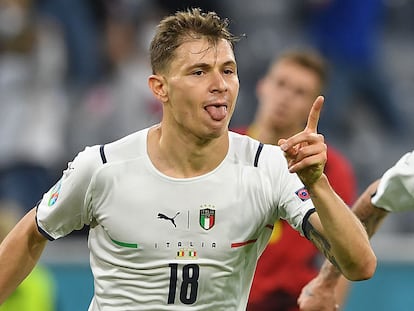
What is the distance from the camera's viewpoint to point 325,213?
4.34m

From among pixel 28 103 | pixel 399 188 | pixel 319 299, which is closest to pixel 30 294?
pixel 28 103

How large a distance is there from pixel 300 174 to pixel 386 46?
22.4 feet

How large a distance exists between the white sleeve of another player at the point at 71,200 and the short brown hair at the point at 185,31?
0.48m

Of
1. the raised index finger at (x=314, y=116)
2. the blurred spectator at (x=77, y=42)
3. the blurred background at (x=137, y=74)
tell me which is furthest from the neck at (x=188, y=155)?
the blurred spectator at (x=77, y=42)

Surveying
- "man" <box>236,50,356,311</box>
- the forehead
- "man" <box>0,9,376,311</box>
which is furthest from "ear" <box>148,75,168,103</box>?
"man" <box>236,50,356,311</box>

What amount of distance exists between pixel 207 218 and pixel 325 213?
0.55 m

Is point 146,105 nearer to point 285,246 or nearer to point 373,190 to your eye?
point 285,246

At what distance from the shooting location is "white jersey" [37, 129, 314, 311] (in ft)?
15.3

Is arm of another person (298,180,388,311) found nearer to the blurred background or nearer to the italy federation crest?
the italy federation crest

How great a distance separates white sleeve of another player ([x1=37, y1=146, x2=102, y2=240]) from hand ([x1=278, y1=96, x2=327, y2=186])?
34.6 inches

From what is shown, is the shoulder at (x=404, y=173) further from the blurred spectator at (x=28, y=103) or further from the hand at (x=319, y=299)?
the blurred spectator at (x=28, y=103)

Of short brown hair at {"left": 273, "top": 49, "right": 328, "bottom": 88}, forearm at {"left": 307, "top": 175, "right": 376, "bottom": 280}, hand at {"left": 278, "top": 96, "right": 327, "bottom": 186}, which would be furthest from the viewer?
short brown hair at {"left": 273, "top": 49, "right": 328, "bottom": 88}

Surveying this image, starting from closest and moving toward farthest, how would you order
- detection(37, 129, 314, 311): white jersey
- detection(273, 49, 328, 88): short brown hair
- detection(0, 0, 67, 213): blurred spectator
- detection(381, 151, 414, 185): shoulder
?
detection(37, 129, 314, 311): white jersey, detection(381, 151, 414, 185): shoulder, detection(273, 49, 328, 88): short brown hair, detection(0, 0, 67, 213): blurred spectator

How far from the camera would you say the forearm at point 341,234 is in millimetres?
4324
